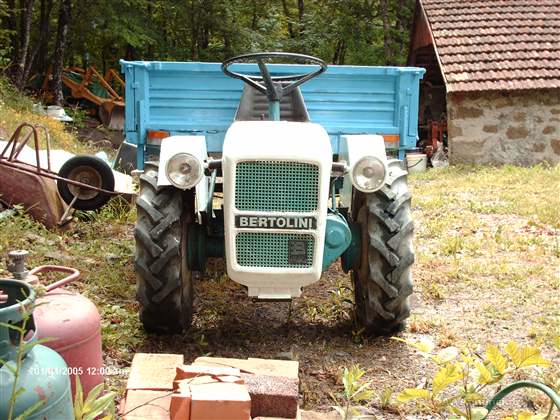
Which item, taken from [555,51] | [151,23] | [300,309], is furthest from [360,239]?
[151,23]

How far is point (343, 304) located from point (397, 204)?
0.97 m

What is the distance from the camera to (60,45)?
16750mm

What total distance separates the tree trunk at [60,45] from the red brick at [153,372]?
1516 centimetres

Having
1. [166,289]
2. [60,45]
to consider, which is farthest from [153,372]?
[60,45]

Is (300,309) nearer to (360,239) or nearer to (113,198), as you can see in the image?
(360,239)

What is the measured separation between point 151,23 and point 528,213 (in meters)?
14.1

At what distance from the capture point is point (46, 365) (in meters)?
2.12

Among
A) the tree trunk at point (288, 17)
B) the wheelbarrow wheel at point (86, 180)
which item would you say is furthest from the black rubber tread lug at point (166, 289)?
the tree trunk at point (288, 17)

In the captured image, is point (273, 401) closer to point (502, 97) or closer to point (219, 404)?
point (219, 404)

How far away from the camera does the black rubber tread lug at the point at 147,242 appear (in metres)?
3.68

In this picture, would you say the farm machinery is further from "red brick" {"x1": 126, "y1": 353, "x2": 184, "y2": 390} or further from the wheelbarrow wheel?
the wheelbarrow wheel

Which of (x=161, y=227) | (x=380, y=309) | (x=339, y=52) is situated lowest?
(x=380, y=309)

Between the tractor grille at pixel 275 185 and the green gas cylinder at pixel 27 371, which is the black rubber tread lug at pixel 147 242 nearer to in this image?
the tractor grille at pixel 275 185

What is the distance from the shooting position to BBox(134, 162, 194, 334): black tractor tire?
3.70 meters
